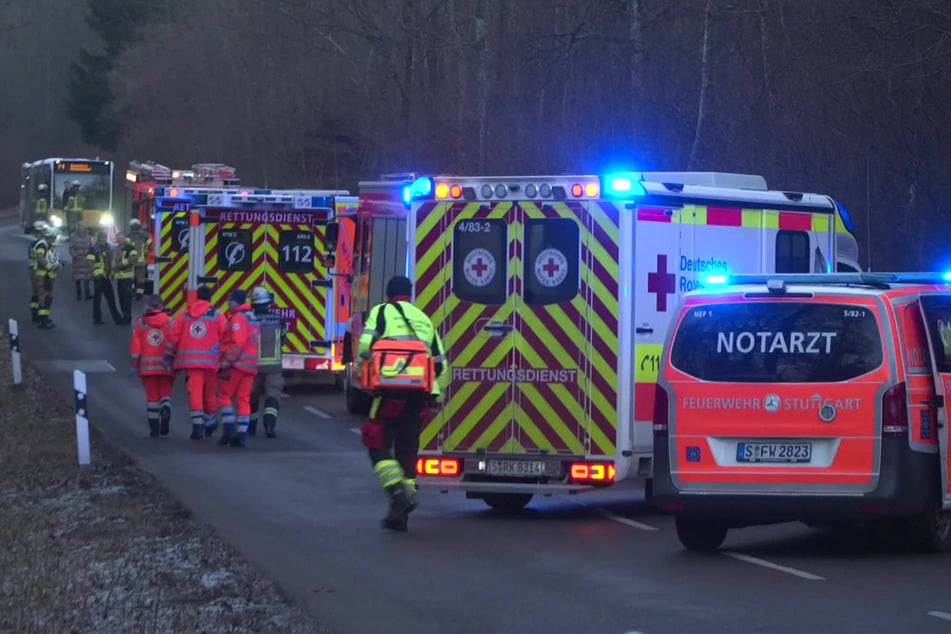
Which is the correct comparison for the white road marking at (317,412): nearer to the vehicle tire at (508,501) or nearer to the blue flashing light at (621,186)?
the vehicle tire at (508,501)

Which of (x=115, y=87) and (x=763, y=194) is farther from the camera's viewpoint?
(x=115, y=87)

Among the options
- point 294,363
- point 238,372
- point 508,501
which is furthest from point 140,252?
point 508,501

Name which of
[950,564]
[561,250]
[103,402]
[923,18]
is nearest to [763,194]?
[561,250]

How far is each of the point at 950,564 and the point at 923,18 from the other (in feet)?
42.4

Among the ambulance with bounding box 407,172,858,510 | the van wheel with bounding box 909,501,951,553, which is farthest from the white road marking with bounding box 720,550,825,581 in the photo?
the ambulance with bounding box 407,172,858,510

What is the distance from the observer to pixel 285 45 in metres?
57.6

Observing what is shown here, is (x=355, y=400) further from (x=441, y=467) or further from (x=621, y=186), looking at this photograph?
(x=621, y=186)

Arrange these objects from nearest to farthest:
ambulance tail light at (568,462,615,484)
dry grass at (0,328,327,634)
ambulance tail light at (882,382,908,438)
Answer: dry grass at (0,328,327,634) < ambulance tail light at (882,382,908,438) < ambulance tail light at (568,462,615,484)

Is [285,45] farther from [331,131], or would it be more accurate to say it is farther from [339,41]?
[331,131]

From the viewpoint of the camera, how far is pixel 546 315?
13.1 meters

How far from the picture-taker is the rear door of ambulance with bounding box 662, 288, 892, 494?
10.6 metres

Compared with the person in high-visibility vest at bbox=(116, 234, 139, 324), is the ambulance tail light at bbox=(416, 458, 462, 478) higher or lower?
lower

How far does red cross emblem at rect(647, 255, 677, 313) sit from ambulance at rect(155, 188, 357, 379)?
475 inches

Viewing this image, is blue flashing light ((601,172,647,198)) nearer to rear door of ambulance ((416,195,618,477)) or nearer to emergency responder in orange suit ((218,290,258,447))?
rear door of ambulance ((416,195,618,477))
